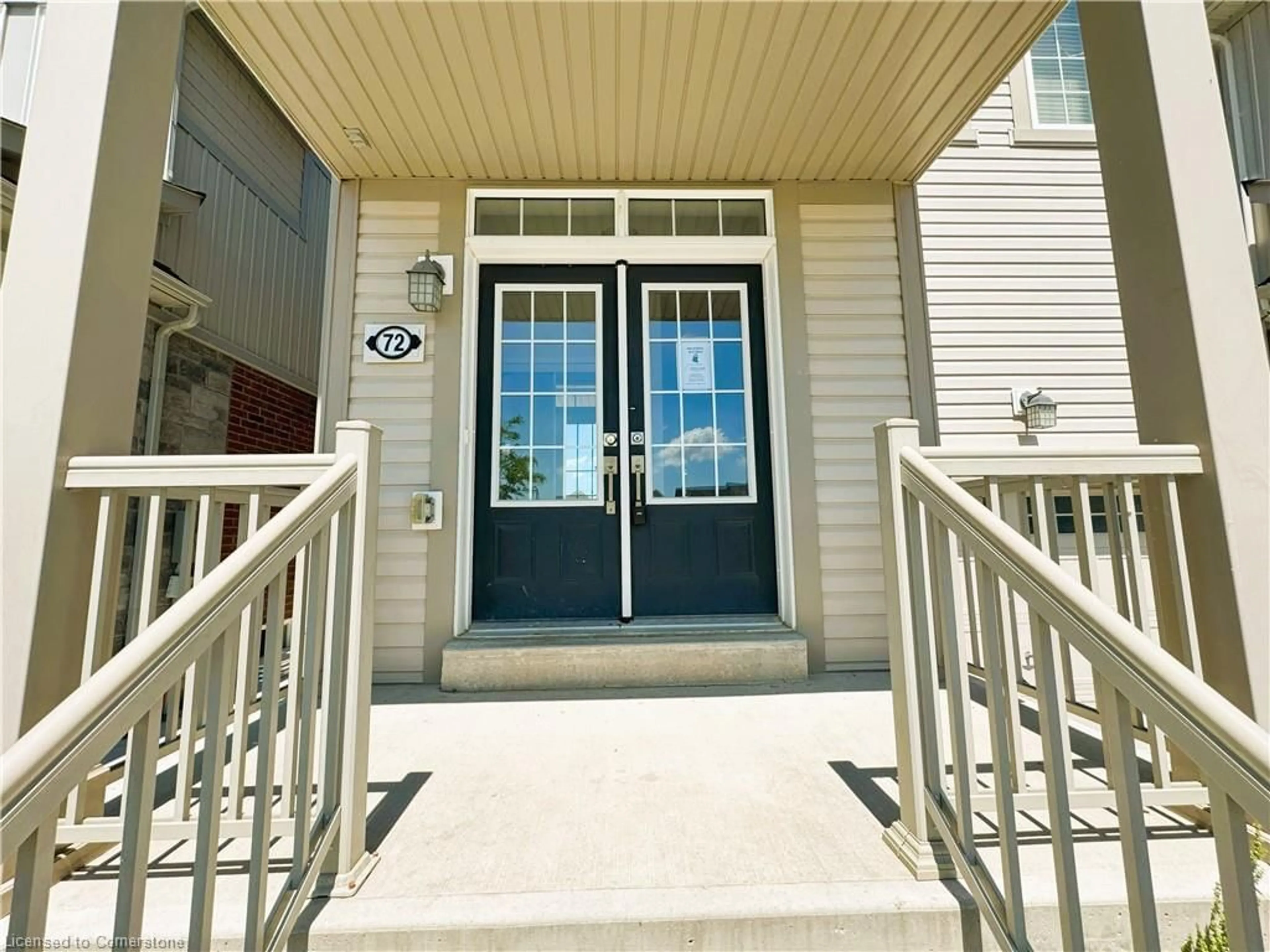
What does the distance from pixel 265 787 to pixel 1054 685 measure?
4.98 feet

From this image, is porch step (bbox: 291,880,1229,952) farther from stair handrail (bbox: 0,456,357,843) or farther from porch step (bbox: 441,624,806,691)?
porch step (bbox: 441,624,806,691)

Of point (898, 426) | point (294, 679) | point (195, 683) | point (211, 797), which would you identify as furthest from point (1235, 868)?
point (195, 683)

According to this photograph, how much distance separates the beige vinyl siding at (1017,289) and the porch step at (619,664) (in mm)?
1586

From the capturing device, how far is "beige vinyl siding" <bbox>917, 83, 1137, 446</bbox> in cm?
327

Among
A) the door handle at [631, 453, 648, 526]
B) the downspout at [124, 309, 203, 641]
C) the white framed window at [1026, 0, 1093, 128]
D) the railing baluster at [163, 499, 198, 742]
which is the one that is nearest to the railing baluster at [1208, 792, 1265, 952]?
the railing baluster at [163, 499, 198, 742]

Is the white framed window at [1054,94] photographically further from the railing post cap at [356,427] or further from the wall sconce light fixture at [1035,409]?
→ the railing post cap at [356,427]

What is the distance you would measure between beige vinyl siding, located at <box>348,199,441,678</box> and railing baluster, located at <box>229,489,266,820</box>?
4.46 feet

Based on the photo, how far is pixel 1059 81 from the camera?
3625mm

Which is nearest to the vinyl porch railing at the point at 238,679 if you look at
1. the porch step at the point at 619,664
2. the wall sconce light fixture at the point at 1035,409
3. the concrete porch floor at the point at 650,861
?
the concrete porch floor at the point at 650,861

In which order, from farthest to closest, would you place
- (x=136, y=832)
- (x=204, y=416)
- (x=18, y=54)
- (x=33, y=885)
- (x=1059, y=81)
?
(x=204, y=416) → (x=1059, y=81) → (x=18, y=54) → (x=136, y=832) → (x=33, y=885)

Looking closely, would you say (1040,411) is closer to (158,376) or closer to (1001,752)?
(1001,752)

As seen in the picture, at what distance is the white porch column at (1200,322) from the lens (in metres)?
1.47

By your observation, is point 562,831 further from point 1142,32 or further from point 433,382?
point 1142,32

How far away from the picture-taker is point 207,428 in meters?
4.20
